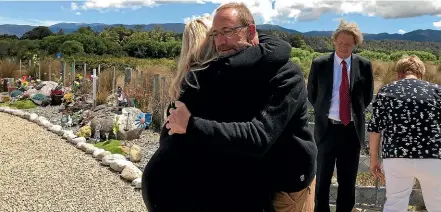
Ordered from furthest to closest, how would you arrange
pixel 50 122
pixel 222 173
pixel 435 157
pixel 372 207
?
pixel 50 122 < pixel 372 207 < pixel 435 157 < pixel 222 173

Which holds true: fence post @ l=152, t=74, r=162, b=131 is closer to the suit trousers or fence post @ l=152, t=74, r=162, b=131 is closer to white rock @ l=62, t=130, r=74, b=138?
white rock @ l=62, t=130, r=74, b=138

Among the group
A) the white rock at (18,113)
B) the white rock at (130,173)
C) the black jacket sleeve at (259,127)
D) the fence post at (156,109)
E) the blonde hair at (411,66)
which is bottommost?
the white rock at (18,113)

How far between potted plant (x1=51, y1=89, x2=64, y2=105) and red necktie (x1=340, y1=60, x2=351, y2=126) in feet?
27.3

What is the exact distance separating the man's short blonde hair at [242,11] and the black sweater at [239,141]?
0.09 meters

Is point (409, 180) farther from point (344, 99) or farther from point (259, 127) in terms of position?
point (259, 127)

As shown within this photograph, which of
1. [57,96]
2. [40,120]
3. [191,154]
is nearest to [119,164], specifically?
[40,120]

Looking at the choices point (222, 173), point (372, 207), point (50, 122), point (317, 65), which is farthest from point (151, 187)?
point (50, 122)

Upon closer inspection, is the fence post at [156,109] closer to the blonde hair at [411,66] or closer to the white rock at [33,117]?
the white rock at [33,117]

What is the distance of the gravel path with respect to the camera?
4.38 m

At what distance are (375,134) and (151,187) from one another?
2.01 metres

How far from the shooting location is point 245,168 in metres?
1.54

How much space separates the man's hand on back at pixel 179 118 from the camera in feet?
4.67

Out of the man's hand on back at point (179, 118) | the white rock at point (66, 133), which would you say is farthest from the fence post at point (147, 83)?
the man's hand on back at point (179, 118)

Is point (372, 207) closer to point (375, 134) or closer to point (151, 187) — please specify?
point (375, 134)
